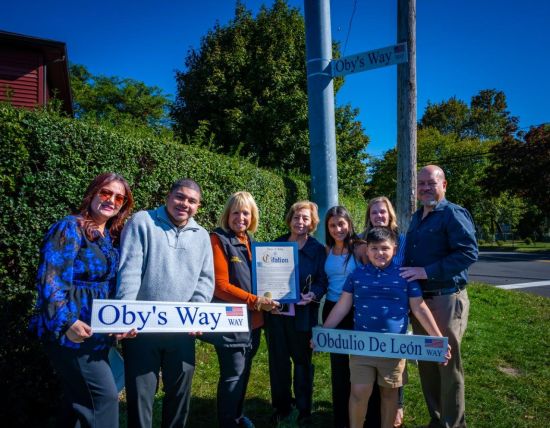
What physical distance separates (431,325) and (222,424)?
1764mm

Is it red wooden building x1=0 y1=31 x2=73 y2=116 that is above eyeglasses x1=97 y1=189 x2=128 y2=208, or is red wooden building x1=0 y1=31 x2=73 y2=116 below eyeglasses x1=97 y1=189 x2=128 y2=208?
above

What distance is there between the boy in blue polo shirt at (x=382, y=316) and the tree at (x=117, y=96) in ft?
87.0

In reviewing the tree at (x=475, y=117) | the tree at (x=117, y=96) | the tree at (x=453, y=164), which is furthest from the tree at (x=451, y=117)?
the tree at (x=117, y=96)

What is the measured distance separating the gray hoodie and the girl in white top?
115 centimetres

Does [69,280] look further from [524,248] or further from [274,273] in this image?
[524,248]

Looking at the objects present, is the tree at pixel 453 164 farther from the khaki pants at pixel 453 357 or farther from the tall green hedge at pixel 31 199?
the tall green hedge at pixel 31 199

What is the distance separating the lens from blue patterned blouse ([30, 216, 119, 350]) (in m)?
2.24

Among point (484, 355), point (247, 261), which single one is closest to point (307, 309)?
point (247, 261)

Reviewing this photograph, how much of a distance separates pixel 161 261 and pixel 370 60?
335cm

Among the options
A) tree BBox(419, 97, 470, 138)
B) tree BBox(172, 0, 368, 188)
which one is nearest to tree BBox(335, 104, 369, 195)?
tree BBox(172, 0, 368, 188)

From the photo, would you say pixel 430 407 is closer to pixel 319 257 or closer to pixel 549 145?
pixel 319 257

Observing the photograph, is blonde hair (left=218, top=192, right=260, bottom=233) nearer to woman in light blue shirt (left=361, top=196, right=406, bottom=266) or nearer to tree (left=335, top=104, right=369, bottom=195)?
woman in light blue shirt (left=361, top=196, right=406, bottom=266)

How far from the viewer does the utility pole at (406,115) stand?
6.10 meters

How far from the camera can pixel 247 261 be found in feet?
10.8
